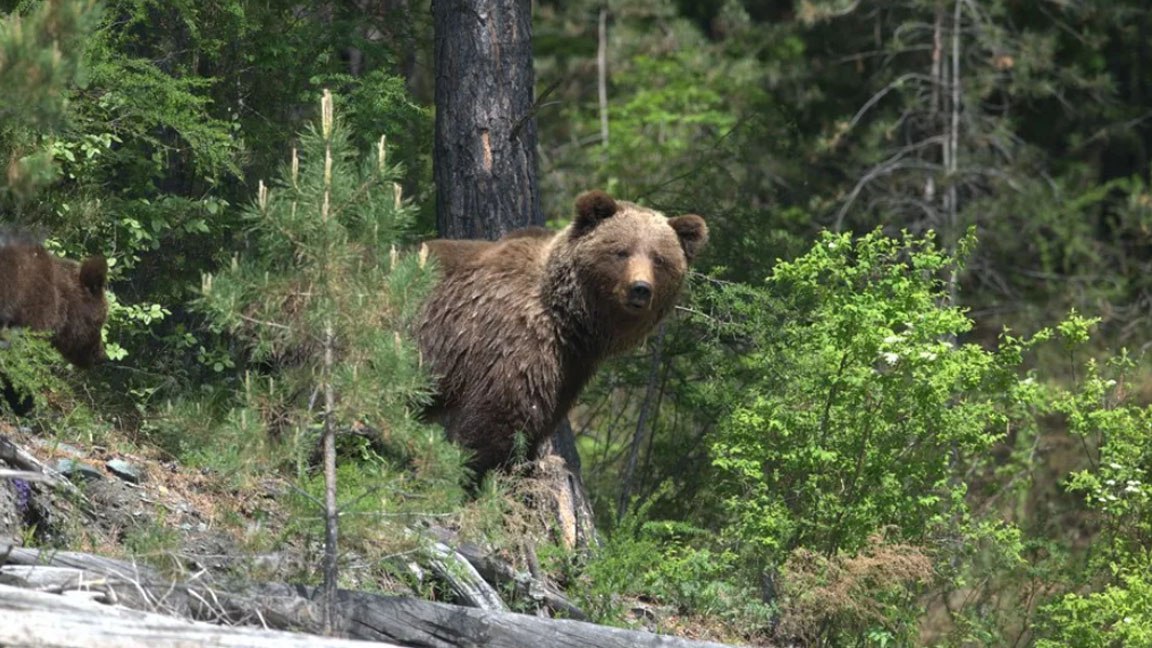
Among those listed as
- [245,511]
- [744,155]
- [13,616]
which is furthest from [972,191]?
[13,616]

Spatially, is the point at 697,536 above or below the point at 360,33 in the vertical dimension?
below

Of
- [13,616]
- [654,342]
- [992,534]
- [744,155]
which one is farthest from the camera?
[744,155]

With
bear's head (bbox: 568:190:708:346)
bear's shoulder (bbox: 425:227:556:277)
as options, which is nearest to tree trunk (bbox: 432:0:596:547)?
bear's shoulder (bbox: 425:227:556:277)

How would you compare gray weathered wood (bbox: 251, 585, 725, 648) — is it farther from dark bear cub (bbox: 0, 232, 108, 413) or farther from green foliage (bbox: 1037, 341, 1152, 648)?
green foliage (bbox: 1037, 341, 1152, 648)

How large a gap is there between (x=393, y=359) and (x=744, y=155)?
6698 mm

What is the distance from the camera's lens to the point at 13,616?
6.30 meters

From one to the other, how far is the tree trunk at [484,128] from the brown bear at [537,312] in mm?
798

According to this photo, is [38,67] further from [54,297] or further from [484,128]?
[484,128]

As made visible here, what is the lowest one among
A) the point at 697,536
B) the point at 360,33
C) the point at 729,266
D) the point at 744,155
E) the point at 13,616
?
the point at 697,536

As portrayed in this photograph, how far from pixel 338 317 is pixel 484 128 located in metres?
3.76

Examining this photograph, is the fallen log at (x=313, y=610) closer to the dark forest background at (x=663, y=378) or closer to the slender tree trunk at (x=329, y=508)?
the slender tree trunk at (x=329, y=508)

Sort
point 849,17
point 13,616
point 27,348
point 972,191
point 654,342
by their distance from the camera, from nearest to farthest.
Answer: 1. point 13,616
2. point 27,348
3. point 654,342
4. point 972,191
5. point 849,17

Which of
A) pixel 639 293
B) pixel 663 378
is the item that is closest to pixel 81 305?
pixel 639 293

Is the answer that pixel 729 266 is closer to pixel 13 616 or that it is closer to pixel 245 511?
pixel 245 511
